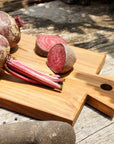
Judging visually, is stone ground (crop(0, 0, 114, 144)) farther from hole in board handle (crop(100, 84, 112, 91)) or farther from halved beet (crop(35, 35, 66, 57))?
halved beet (crop(35, 35, 66, 57))

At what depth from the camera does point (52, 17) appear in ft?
17.1

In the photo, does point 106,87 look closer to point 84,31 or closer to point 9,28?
point 9,28

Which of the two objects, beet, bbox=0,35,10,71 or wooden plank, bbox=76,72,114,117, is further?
beet, bbox=0,35,10,71

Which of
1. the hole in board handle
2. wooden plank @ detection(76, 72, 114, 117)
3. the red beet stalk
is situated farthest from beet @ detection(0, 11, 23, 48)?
the hole in board handle

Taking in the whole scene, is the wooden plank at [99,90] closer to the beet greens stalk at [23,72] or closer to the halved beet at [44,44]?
the beet greens stalk at [23,72]

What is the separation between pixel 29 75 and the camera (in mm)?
2828

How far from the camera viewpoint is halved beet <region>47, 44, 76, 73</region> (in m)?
2.97

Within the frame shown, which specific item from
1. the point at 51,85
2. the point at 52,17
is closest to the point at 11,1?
the point at 52,17

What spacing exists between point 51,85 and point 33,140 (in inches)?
37.4

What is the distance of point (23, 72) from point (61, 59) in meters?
0.52

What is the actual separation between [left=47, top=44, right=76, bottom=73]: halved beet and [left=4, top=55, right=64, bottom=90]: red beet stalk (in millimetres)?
201

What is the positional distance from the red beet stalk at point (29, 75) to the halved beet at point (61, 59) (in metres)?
0.20

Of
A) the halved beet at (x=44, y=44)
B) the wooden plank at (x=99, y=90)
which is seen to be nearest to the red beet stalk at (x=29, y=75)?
the wooden plank at (x=99, y=90)

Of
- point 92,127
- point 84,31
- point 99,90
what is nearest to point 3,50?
point 99,90
